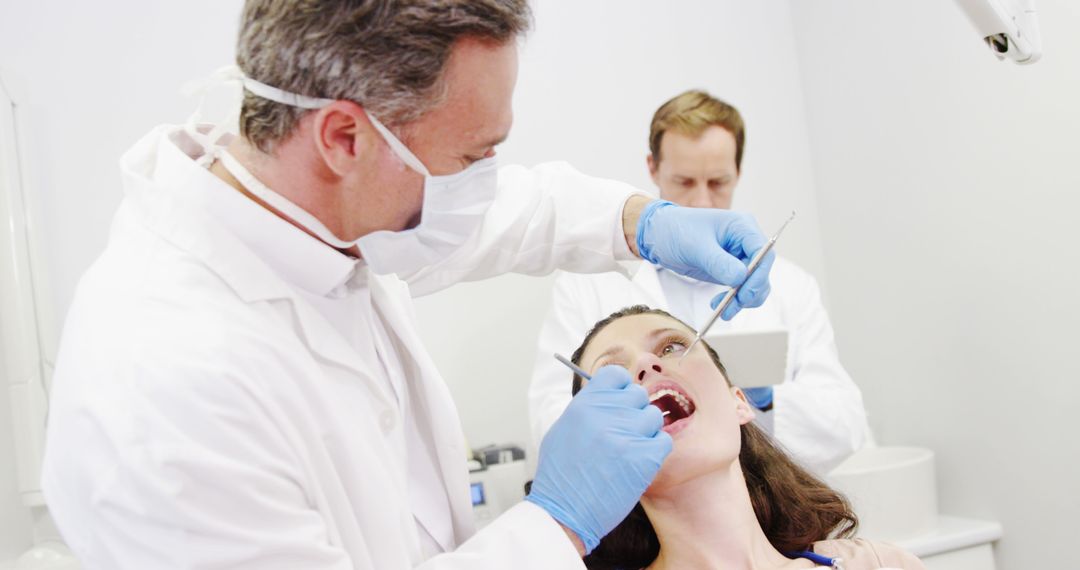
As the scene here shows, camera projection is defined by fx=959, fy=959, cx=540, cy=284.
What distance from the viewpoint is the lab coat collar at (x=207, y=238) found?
1.14 metres

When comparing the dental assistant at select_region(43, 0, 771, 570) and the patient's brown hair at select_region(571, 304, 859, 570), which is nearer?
the dental assistant at select_region(43, 0, 771, 570)

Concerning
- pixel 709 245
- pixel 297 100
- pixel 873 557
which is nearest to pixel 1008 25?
pixel 709 245

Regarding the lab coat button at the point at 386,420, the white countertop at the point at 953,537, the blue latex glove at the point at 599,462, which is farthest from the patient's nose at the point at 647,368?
the white countertop at the point at 953,537

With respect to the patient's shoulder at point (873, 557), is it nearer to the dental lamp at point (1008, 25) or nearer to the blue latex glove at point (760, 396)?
the blue latex glove at point (760, 396)

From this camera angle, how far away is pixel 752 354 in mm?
2023

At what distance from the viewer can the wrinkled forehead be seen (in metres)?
1.71

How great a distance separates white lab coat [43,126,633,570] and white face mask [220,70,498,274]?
2.8 inches

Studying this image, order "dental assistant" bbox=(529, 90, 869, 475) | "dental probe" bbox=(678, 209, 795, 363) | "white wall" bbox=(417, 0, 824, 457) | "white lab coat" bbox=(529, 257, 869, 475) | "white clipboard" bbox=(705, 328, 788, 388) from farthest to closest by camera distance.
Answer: "white wall" bbox=(417, 0, 824, 457) → "dental assistant" bbox=(529, 90, 869, 475) → "white lab coat" bbox=(529, 257, 869, 475) → "white clipboard" bbox=(705, 328, 788, 388) → "dental probe" bbox=(678, 209, 795, 363)

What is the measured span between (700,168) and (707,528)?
1.16 meters

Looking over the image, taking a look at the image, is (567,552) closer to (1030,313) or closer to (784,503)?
(784,503)

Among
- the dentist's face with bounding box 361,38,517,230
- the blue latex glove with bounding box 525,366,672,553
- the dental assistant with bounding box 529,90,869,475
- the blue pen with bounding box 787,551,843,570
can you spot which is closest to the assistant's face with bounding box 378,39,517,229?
the dentist's face with bounding box 361,38,517,230

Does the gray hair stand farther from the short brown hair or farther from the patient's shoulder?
the short brown hair

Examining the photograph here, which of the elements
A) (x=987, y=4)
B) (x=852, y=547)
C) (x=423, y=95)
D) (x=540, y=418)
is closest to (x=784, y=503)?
(x=852, y=547)

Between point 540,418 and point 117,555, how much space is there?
5.01ft
